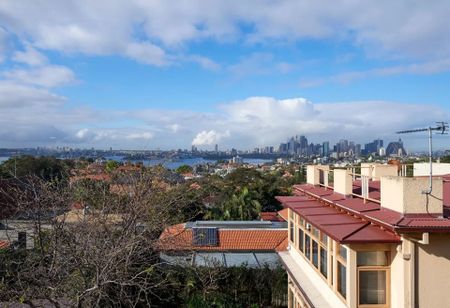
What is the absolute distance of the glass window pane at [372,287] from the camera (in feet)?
25.3

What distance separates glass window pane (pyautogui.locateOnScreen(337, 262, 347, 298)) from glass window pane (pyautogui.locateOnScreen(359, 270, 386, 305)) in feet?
1.58

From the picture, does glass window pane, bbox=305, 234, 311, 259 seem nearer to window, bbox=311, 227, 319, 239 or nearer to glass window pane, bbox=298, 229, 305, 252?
glass window pane, bbox=298, 229, 305, 252

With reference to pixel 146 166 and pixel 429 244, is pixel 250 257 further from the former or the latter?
pixel 429 244

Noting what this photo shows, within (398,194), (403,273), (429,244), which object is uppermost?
(398,194)

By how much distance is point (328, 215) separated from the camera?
970 cm

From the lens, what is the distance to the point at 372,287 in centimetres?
781

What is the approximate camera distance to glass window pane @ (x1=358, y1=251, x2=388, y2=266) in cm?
760

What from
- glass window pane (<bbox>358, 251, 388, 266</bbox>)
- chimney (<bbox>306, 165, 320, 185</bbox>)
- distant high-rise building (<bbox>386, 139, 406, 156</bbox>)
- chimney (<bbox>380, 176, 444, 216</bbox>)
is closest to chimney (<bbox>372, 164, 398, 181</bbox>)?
chimney (<bbox>306, 165, 320, 185</bbox>)

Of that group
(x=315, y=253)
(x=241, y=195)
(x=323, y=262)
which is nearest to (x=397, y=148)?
(x=315, y=253)

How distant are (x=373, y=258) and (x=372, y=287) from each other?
54 centimetres

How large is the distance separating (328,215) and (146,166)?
6.80 meters

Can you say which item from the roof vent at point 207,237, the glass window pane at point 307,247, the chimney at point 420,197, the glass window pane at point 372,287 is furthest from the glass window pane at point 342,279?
the roof vent at point 207,237

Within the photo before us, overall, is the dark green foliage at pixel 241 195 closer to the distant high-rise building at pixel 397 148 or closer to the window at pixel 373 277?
the distant high-rise building at pixel 397 148

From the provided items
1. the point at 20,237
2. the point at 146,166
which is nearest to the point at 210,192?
the point at 146,166
